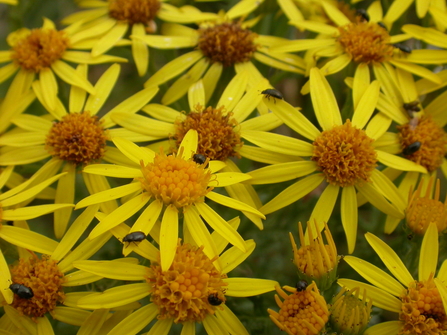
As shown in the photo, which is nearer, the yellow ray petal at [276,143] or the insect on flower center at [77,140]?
the yellow ray petal at [276,143]

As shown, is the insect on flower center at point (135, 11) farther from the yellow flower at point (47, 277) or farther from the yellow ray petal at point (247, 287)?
→ the yellow ray petal at point (247, 287)

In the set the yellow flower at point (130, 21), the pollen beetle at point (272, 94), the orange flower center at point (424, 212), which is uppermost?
the yellow flower at point (130, 21)

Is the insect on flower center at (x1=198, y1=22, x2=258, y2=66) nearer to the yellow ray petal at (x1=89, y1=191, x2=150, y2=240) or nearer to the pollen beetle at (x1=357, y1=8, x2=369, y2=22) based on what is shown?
the pollen beetle at (x1=357, y1=8, x2=369, y2=22)

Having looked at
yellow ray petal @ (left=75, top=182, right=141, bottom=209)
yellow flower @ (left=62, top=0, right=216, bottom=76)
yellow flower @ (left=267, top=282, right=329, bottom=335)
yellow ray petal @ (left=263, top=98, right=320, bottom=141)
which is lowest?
yellow flower @ (left=267, top=282, right=329, bottom=335)

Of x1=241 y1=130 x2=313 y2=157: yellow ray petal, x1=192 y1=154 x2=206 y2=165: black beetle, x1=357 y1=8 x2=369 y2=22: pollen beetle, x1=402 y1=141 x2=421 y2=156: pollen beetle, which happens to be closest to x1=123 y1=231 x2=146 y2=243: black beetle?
x1=192 y1=154 x2=206 y2=165: black beetle

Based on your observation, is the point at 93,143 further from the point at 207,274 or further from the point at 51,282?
the point at 207,274

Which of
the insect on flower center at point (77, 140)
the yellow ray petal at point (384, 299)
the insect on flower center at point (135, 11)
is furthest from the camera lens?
the insect on flower center at point (135, 11)

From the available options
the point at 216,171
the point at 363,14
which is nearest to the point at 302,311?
the point at 216,171

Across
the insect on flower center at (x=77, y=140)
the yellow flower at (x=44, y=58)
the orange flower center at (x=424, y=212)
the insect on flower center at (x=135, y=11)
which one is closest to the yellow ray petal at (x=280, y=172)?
the orange flower center at (x=424, y=212)

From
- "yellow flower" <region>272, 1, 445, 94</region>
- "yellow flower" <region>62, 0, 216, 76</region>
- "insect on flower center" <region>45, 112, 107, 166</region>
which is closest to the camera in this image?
"insect on flower center" <region>45, 112, 107, 166</region>
